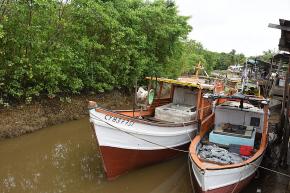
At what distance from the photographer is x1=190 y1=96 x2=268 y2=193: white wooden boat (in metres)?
8.04

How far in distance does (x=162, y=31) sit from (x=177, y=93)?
9.39 meters

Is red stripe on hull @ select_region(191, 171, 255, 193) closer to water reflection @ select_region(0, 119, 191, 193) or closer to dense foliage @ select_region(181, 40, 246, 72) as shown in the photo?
water reflection @ select_region(0, 119, 191, 193)

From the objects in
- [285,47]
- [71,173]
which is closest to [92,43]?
[71,173]

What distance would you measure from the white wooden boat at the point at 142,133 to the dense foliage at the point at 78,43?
17.0ft

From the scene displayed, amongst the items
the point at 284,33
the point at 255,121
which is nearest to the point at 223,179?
the point at 255,121

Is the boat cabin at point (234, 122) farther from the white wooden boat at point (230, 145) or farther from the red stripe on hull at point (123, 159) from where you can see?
the red stripe on hull at point (123, 159)

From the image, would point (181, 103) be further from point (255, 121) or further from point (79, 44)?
point (79, 44)

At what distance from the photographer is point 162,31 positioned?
22.2 metres

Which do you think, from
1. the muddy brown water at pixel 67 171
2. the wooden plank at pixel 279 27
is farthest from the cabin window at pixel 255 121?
the wooden plank at pixel 279 27

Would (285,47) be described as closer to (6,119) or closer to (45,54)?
(45,54)

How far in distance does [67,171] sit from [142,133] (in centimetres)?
276

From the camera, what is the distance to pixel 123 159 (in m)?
10.1

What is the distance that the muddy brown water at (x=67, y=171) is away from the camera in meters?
9.56

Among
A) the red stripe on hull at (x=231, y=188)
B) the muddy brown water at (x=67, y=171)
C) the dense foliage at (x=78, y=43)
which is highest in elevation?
the dense foliage at (x=78, y=43)
